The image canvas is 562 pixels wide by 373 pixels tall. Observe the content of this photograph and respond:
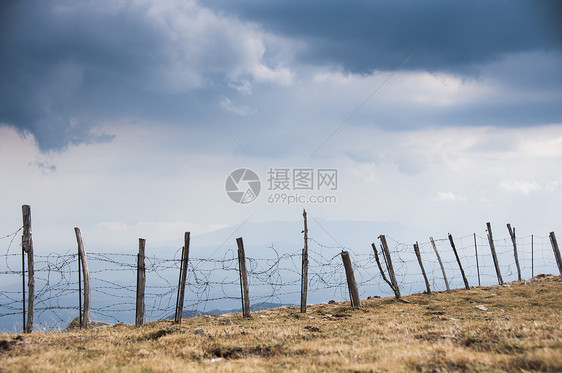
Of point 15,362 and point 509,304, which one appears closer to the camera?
point 15,362

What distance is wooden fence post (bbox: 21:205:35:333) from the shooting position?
40.3 ft

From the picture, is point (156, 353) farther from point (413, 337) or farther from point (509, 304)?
point (509, 304)

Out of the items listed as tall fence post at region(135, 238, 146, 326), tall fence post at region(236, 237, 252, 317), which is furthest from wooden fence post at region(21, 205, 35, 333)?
tall fence post at region(236, 237, 252, 317)

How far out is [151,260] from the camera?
14938 millimetres

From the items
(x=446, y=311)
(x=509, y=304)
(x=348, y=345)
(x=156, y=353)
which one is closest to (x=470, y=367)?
(x=348, y=345)

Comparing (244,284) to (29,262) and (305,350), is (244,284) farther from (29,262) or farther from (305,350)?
(305,350)

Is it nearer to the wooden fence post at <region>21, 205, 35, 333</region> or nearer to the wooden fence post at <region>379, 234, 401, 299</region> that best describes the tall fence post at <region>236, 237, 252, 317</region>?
the wooden fence post at <region>21, 205, 35, 333</region>

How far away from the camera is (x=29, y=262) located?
1255cm

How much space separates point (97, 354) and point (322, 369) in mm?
5224

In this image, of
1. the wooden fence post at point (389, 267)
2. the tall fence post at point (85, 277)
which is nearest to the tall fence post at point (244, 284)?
the tall fence post at point (85, 277)

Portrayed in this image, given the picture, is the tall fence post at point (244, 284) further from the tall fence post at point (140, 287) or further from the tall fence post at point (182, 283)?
the tall fence post at point (140, 287)

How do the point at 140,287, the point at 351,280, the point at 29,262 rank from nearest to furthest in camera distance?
the point at 29,262 → the point at 140,287 → the point at 351,280

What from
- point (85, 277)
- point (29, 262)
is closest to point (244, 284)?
point (85, 277)

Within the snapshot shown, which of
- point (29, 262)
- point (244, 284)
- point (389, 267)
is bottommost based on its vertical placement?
point (244, 284)
